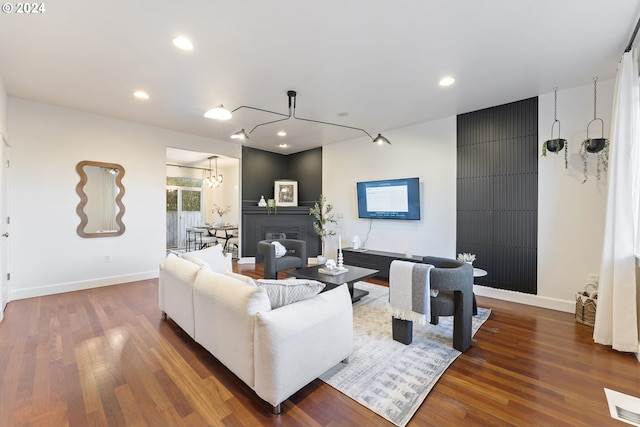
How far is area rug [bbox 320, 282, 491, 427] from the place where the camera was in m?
1.86

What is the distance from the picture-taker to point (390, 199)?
525cm

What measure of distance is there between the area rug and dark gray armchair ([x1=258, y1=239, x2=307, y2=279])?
166 centimetres

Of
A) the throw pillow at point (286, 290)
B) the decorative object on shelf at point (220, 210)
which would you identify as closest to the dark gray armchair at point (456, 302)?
the throw pillow at point (286, 290)

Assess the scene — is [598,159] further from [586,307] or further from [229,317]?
[229,317]

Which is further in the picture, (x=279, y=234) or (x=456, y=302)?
(x=279, y=234)

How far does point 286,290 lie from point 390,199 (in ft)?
12.1

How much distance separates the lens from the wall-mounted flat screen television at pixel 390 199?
4914mm

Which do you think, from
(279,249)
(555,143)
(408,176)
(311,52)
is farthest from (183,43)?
(555,143)

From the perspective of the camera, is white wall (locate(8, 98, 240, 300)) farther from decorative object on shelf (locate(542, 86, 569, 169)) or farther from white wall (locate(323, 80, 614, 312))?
decorative object on shelf (locate(542, 86, 569, 169))

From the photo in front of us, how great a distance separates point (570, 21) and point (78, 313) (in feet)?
19.2

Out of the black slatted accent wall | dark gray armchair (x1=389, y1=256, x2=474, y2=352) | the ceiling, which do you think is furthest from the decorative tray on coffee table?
the ceiling

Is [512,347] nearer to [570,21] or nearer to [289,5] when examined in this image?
[570,21]

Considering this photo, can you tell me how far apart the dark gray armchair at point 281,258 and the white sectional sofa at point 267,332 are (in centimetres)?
191

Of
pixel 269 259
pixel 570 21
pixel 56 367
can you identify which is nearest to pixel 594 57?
pixel 570 21
